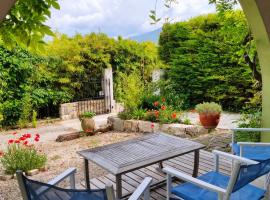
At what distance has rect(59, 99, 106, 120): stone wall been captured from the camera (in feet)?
28.7

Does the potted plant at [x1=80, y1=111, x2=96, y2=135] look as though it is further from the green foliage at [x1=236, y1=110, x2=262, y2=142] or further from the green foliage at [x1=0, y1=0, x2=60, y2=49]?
the green foliage at [x1=0, y1=0, x2=60, y2=49]

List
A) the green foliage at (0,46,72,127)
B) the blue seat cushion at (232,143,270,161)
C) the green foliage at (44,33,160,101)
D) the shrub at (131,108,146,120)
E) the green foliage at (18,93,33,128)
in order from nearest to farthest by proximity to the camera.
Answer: the blue seat cushion at (232,143,270,161)
the shrub at (131,108,146,120)
the green foliage at (0,46,72,127)
the green foliage at (18,93,33,128)
the green foliage at (44,33,160,101)

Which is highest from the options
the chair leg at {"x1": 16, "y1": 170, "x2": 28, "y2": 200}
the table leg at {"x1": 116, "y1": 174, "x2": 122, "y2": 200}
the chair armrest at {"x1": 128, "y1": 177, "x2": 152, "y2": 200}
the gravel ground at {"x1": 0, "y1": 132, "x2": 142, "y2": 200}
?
the chair leg at {"x1": 16, "y1": 170, "x2": 28, "y2": 200}

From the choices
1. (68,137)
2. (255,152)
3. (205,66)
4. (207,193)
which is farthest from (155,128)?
(207,193)

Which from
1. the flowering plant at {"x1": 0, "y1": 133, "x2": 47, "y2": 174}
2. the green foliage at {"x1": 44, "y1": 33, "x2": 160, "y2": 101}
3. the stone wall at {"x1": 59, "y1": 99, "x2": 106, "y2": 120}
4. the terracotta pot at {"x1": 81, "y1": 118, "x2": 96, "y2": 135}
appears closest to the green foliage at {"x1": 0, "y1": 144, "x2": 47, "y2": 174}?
the flowering plant at {"x1": 0, "y1": 133, "x2": 47, "y2": 174}

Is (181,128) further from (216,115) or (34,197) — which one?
(34,197)

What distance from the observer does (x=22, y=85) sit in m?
7.89

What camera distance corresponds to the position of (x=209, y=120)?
6.09m

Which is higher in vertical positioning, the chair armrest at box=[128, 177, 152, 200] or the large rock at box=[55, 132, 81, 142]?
the chair armrest at box=[128, 177, 152, 200]

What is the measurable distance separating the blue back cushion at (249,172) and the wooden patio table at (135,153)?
37.0 inches

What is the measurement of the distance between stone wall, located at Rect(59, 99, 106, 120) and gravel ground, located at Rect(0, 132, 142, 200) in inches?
90.5

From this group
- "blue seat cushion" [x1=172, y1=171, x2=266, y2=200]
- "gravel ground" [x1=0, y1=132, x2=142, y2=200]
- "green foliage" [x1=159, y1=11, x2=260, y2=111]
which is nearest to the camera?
"blue seat cushion" [x1=172, y1=171, x2=266, y2=200]

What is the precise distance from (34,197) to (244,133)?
399cm

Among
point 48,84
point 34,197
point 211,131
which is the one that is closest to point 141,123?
point 211,131
